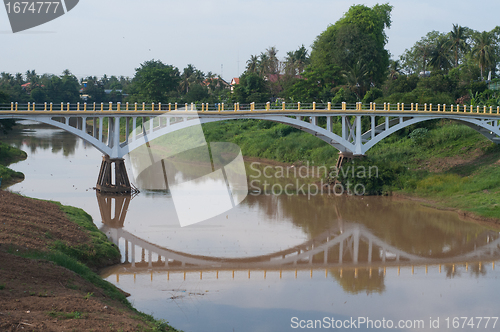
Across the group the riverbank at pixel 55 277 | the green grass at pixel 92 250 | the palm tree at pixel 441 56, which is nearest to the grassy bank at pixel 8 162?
the riverbank at pixel 55 277

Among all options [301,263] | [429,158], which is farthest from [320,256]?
[429,158]

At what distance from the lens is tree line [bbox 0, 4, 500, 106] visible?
171ft

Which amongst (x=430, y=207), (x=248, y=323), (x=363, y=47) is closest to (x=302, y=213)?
(x=430, y=207)

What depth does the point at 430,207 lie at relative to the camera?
30484mm

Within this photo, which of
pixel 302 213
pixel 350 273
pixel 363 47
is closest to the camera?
pixel 350 273

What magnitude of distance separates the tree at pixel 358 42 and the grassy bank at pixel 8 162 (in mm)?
33065

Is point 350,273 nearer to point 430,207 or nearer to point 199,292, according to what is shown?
point 199,292

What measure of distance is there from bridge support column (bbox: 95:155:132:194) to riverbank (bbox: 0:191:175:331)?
1041 centimetres

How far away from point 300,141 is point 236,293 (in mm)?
32778

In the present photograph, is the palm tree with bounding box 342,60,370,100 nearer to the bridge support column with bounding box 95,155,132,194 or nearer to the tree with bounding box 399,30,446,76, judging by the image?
the tree with bounding box 399,30,446,76

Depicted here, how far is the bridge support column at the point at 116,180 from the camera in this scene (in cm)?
3186

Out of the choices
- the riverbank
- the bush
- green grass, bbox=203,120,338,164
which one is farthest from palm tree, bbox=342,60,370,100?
the riverbank

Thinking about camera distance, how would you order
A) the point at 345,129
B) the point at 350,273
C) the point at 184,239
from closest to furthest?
1. the point at 350,273
2. the point at 184,239
3. the point at 345,129

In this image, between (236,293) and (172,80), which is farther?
(172,80)
